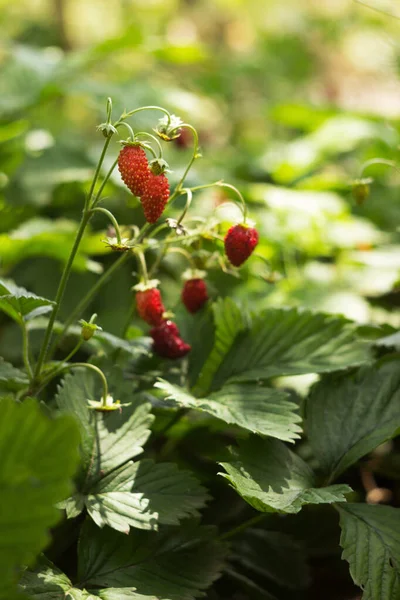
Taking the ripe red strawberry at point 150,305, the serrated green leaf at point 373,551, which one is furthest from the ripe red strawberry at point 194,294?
the serrated green leaf at point 373,551

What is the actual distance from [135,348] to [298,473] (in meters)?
0.35

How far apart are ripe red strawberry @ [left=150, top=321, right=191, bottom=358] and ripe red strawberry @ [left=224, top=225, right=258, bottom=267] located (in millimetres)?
179

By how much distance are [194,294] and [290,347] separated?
20cm

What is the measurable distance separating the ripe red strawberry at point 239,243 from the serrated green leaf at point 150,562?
446mm

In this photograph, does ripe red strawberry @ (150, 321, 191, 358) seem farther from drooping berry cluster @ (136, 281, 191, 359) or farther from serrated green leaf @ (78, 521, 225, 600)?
serrated green leaf @ (78, 521, 225, 600)

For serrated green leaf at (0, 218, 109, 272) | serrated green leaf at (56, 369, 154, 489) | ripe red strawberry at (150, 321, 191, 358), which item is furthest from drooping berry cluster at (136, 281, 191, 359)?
serrated green leaf at (0, 218, 109, 272)

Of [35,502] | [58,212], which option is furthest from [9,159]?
[35,502]

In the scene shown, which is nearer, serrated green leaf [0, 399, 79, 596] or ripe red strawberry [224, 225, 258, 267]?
serrated green leaf [0, 399, 79, 596]

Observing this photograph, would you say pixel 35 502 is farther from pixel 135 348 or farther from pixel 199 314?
pixel 199 314

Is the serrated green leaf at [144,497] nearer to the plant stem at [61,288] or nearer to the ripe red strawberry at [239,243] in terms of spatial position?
the plant stem at [61,288]

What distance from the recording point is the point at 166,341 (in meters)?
1.08

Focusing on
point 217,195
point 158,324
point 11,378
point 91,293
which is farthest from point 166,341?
point 217,195

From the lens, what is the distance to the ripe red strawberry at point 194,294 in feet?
3.74

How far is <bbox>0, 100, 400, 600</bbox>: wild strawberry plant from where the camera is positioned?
821 mm
